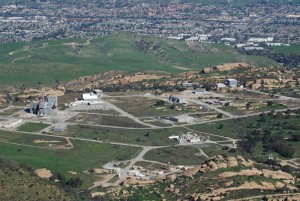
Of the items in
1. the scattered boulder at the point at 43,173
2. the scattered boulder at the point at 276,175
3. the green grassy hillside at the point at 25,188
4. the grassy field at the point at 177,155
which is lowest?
the grassy field at the point at 177,155

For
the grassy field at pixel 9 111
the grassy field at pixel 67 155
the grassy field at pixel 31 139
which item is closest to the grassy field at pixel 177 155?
the grassy field at pixel 67 155

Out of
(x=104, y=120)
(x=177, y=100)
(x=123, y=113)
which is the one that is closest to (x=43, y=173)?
(x=104, y=120)

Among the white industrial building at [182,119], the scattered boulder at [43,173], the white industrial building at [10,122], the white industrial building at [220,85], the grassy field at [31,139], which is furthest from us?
the white industrial building at [220,85]

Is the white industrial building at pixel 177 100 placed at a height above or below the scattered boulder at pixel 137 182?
below

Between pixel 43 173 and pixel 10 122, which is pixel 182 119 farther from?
pixel 43 173

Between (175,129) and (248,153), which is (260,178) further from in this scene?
(175,129)

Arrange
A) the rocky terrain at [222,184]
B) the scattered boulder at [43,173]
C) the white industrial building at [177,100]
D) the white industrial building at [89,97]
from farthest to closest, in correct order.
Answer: the white industrial building at [89,97], the white industrial building at [177,100], the scattered boulder at [43,173], the rocky terrain at [222,184]

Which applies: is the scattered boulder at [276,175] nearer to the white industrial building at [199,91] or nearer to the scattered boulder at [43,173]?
the scattered boulder at [43,173]
